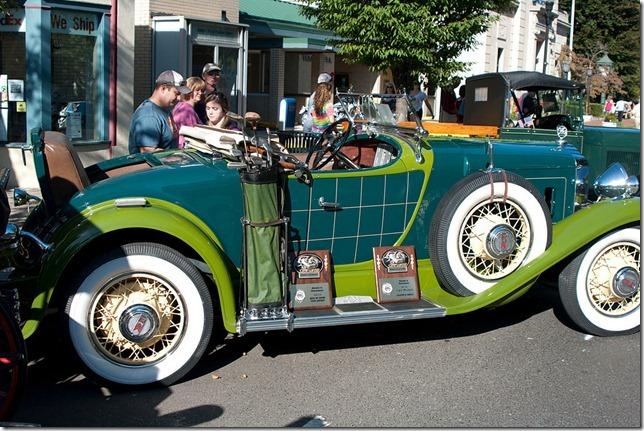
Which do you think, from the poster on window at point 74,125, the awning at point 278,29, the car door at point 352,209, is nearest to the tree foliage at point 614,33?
the awning at point 278,29

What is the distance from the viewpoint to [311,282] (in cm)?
486

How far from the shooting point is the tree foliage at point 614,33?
185ft

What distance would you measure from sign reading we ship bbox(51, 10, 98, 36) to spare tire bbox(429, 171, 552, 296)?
8.02m

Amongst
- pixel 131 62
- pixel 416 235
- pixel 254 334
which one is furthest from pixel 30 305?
pixel 131 62

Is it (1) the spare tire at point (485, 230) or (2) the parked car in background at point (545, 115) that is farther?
(2) the parked car in background at point (545, 115)

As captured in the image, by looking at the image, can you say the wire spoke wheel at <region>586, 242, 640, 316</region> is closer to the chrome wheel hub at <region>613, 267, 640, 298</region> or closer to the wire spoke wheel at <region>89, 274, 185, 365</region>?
the chrome wheel hub at <region>613, 267, 640, 298</region>

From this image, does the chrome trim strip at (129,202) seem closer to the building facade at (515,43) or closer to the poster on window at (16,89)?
the poster on window at (16,89)

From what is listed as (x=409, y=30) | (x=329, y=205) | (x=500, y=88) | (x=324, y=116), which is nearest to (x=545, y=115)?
(x=500, y=88)

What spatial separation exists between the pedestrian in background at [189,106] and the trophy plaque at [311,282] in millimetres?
2807

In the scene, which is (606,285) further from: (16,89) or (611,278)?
(16,89)

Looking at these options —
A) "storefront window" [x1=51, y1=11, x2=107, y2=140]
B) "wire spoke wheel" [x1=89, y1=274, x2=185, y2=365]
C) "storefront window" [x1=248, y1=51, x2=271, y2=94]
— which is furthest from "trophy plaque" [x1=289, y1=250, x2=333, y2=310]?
"storefront window" [x1=248, y1=51, x2=271, y2=94]

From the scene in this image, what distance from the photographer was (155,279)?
443cm

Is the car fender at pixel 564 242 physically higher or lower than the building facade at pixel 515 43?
lower

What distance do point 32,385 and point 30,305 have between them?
534 mm
